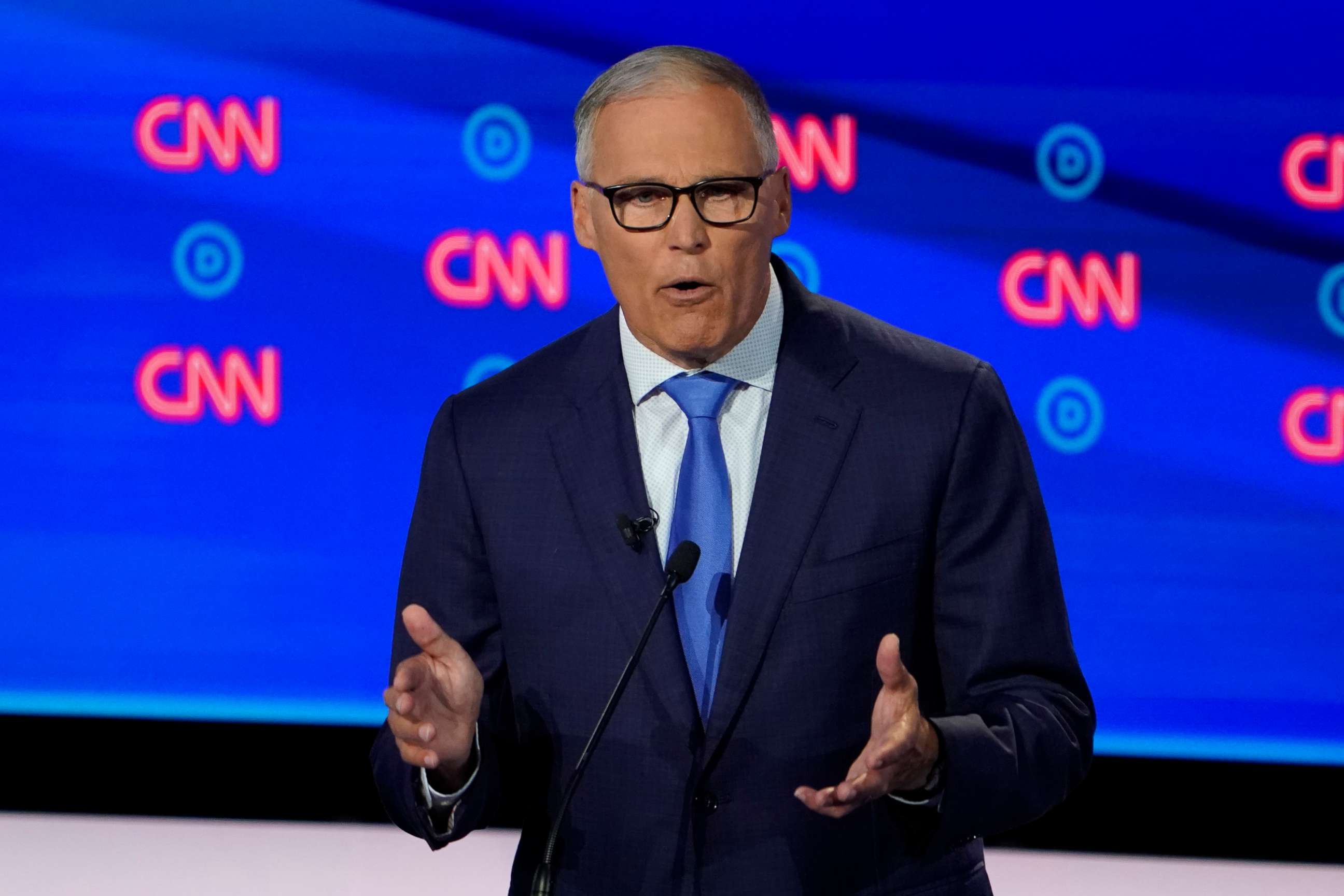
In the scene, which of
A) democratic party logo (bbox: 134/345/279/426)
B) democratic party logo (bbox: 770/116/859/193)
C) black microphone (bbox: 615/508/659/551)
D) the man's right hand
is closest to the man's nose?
black microphone (bbox: 615/508/659/551)

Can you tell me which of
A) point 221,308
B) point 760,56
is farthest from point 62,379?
point 760,56

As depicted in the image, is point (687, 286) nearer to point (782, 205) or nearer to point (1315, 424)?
point (782, 205)

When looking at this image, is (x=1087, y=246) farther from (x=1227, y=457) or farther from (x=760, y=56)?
(x=760, y=56)

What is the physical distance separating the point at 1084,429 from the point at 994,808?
5.72 feet

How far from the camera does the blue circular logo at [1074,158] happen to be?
2992mm

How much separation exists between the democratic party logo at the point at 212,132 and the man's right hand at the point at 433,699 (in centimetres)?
200

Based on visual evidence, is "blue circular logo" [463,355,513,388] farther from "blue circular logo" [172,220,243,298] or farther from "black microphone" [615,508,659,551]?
"black microphone" [615,508,659,551]

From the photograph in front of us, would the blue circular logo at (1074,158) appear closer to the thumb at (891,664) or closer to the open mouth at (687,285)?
the open mouth at (687,285)

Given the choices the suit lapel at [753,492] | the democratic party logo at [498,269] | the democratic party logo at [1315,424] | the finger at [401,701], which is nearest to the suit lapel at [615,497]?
the suit lapel at [753,492]

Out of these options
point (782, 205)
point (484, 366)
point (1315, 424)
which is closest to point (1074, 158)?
point (1315, 424)

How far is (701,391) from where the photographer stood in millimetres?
1531

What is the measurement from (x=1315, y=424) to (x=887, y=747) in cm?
205

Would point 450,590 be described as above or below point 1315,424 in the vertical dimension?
below

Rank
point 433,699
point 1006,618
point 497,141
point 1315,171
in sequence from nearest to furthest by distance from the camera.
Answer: point 433,699 < point 1006,618 < point 1315,171 < point 497,141
